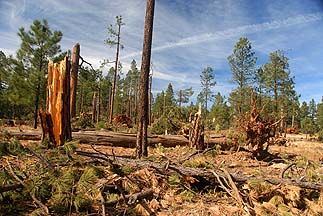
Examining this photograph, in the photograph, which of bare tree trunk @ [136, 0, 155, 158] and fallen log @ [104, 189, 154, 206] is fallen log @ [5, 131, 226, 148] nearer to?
bare tree trunk @ [136, 0, 155, 158]

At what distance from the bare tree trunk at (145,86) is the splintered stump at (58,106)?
1765 millimetres

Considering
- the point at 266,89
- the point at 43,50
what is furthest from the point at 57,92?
the point at 266,89

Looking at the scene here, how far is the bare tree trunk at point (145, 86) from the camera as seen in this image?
23.0 feet

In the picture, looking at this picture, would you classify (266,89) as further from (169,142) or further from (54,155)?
(54,155)

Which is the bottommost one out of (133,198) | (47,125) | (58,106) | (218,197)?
(218,197)

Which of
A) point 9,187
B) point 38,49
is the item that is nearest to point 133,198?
point 9,187

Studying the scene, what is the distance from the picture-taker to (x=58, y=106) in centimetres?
640

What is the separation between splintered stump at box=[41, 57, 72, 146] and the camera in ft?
20.7

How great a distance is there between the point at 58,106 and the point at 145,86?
2205mm

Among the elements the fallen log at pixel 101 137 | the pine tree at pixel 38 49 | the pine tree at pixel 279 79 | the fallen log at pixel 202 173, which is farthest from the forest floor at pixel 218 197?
the pine tree at pixel 279 79

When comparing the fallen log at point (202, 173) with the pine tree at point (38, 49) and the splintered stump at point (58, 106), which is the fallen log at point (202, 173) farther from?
the pine tree at point (38, 49)

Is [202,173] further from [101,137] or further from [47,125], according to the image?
[101,137]

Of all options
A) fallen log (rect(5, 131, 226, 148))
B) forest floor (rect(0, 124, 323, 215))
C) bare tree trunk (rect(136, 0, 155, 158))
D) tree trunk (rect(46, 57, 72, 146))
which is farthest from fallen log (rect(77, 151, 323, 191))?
fallen log (rect(5, 131, 226, 148))

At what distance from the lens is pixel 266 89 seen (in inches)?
1300
